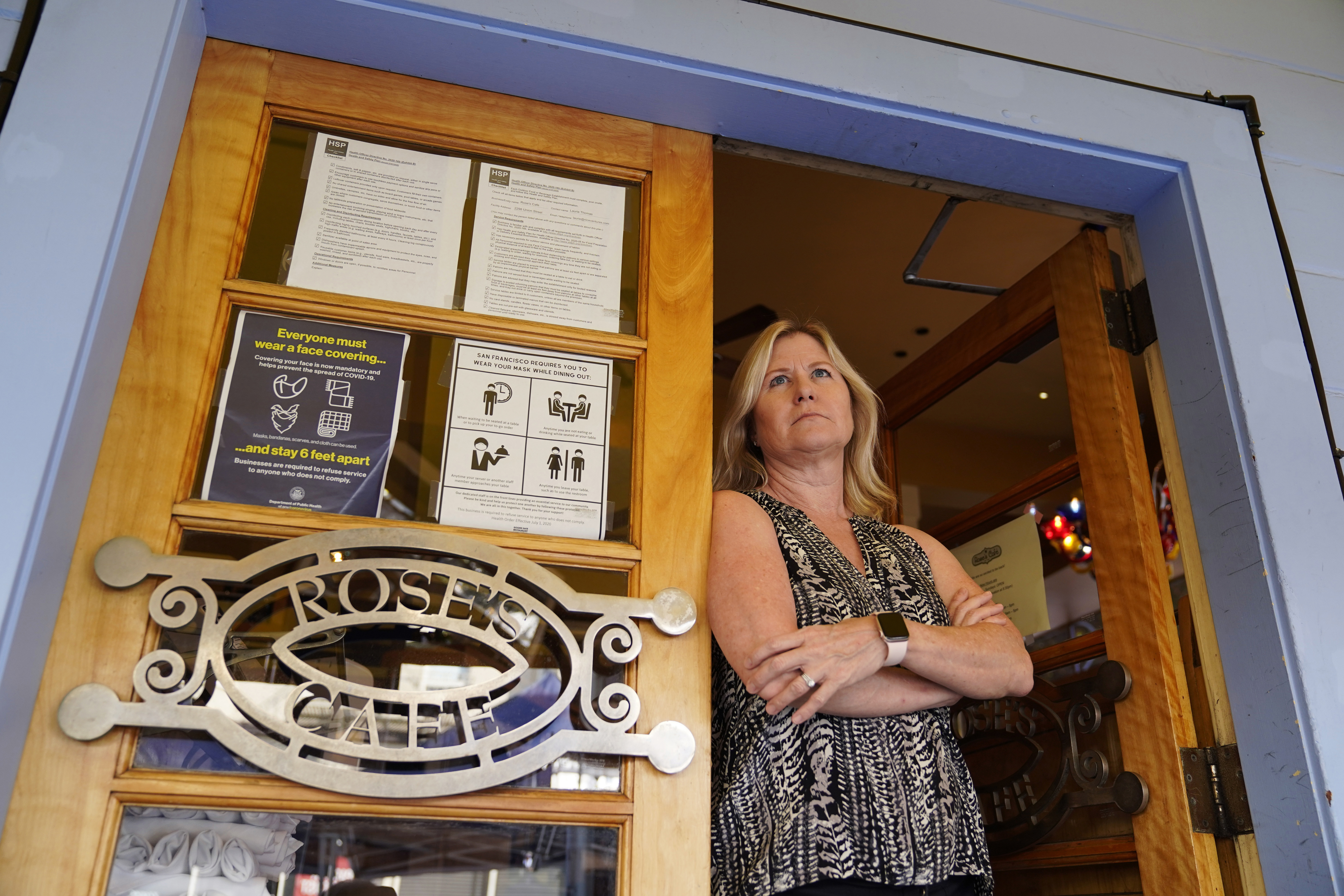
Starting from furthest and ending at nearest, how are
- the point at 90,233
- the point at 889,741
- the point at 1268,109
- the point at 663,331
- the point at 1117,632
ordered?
the point at 1268,109
the point at 1117,632
the point at 663,331
the point at 889,741
the point at 90,233

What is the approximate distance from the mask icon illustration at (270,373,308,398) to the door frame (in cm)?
21

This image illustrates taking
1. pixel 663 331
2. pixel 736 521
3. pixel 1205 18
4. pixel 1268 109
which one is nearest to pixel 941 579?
pixel 736 521

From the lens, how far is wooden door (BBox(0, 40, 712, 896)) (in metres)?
1.22

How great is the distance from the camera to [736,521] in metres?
1.59

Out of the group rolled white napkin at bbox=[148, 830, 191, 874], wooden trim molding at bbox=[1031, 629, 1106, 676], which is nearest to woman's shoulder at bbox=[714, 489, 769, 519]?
wooden trim molding at bbox=[1031, 629, 1106, 676]

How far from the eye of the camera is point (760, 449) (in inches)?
83.5

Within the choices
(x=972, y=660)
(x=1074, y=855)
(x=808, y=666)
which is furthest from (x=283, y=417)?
(x=1074, y=855)

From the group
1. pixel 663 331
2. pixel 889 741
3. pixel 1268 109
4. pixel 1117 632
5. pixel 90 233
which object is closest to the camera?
pixel 90 233

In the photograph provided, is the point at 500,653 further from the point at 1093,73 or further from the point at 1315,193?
the point at 1315,193

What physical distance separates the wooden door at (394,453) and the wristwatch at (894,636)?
26 centimetres

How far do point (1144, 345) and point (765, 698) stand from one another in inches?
43.5

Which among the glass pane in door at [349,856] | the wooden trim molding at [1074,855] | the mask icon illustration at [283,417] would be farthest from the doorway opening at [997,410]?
the glass pane in door at [349,856]

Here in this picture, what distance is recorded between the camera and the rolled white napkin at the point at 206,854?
1200 millimetres

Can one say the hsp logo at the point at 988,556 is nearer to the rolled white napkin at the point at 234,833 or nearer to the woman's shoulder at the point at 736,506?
the woman's shoulder at the point at 736,506
